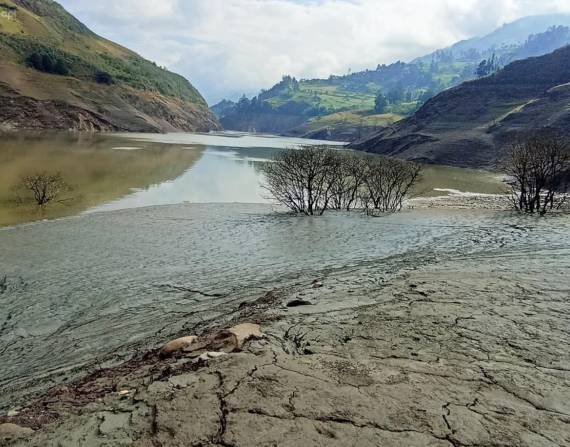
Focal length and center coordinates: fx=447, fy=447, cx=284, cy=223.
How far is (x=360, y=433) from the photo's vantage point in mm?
5559

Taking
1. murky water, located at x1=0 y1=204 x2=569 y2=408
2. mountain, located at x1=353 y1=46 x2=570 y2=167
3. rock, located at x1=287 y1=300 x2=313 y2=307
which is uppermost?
mountain, located at x1=353 y1=46 x2=570 y2=167

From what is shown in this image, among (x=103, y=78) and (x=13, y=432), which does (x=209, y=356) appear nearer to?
(x=13, y=432)

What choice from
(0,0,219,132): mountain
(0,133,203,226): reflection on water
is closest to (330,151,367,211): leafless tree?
(0,133,203,226): reflection on water

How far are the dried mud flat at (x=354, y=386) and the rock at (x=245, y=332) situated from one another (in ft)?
0.68

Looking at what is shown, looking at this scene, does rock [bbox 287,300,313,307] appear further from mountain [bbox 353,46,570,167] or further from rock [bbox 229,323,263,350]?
mountain [bbox 353,46,570,167]

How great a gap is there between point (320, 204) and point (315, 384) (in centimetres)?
3434

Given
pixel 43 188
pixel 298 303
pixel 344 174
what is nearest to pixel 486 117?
pixel 344 174

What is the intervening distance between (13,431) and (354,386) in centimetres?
472

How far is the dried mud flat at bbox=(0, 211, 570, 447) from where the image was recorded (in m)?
5.63

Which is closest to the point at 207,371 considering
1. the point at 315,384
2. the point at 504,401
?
the point at 315,384

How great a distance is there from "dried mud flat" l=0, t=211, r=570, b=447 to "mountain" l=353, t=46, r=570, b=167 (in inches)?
3955

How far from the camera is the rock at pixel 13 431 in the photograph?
582 centimetres

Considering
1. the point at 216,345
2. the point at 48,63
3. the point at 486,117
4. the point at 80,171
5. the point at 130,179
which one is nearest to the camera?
the point at 216,345

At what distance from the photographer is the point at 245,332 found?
877cm
